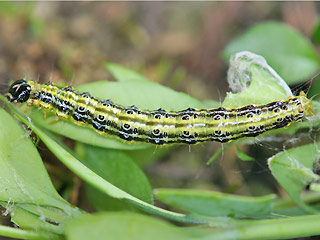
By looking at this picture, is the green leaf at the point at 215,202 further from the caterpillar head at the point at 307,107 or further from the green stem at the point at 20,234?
the caterpillar head at the point at 307,107

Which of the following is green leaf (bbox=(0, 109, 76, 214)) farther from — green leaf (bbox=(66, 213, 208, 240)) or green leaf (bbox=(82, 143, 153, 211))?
green leaf (bbox=(66, 213, 208, 240))

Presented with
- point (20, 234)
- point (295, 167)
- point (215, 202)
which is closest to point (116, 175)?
point (20, 234)

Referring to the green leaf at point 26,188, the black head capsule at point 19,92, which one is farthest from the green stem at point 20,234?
the black head capsule at point 19,92

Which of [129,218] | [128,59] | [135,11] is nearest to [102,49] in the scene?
[128,59]

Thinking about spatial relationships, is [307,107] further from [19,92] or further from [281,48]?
[19,92]

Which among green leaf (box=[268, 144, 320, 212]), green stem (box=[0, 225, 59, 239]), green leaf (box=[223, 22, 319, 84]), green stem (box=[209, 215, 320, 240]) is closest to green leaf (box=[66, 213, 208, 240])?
green stem (box=[209, 215, 320, 240])

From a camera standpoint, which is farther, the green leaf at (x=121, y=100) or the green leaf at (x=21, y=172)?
the green leaf at (x=121, y=100)

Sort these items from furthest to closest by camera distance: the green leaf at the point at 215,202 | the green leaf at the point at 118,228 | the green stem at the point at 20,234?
the green stem at the point at 20,234, the green leaf at the point at 215,202, the green leaf at the point at 118,228
